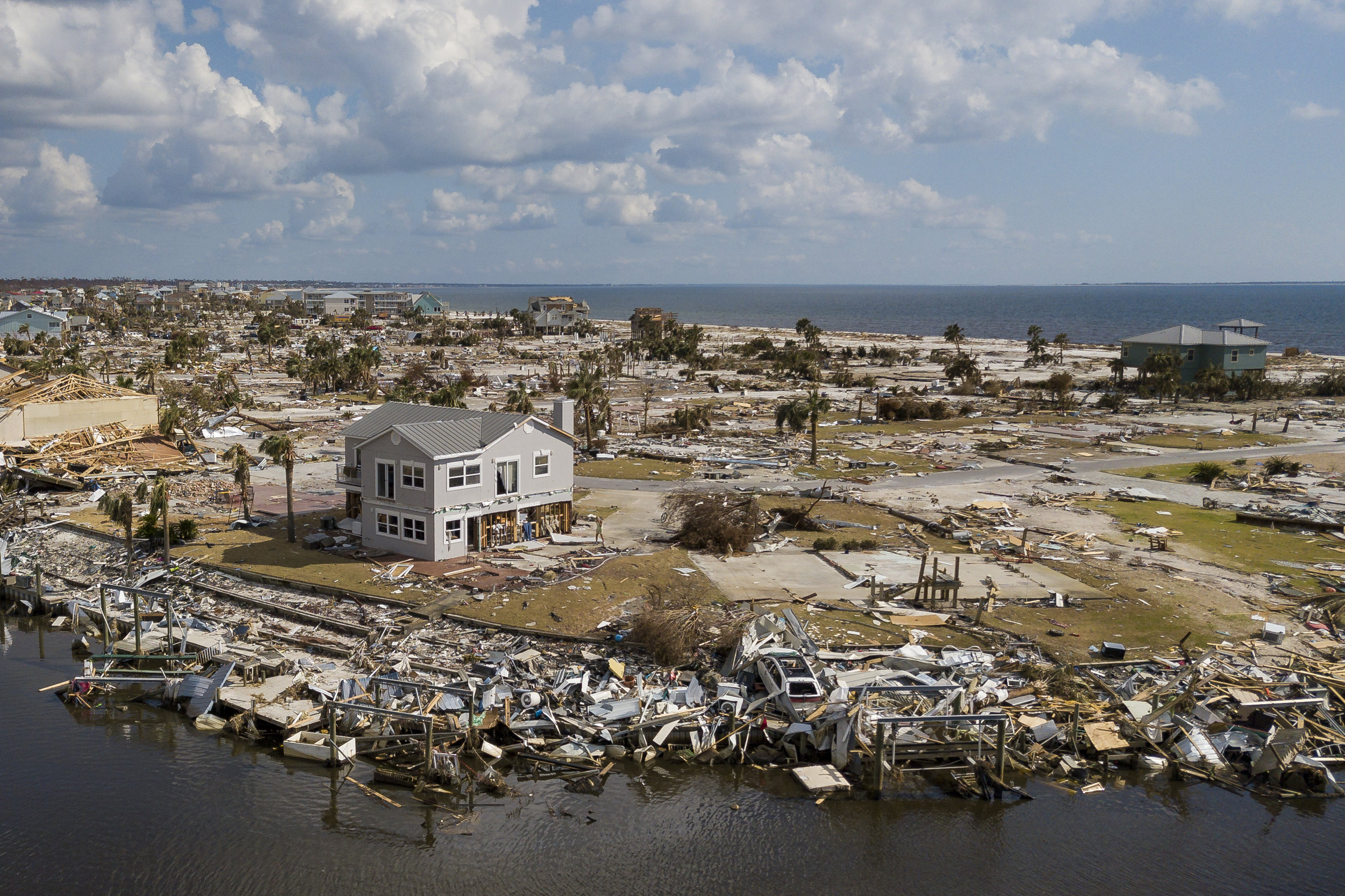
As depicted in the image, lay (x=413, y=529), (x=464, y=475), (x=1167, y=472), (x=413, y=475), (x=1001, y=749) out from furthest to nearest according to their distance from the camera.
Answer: (x=1167, y=472)
(x=413, y=529)
(x=464, y=475)
(x=413, y=475)
(x=1001, y=749)

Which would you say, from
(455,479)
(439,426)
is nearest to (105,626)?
(455,479)

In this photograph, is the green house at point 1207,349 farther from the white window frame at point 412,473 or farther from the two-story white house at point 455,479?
the white window frame at point 412,473

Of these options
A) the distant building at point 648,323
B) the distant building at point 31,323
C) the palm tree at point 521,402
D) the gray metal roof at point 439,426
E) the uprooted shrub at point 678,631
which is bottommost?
the uprooted shrub at point 678,631

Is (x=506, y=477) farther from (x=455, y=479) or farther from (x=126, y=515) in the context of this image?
(x=126, y=515)

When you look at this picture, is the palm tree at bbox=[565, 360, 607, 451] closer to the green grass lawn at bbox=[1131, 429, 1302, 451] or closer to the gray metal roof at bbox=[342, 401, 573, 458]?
the gray metal roof at bbox=[342, 401, 573, 458]

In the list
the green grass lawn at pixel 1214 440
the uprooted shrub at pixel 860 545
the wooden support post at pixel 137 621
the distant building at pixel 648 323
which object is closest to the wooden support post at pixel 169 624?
the wooden support post at pixel 137 621

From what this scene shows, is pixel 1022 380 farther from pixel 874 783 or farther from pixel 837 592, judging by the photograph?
pixel 874 783
